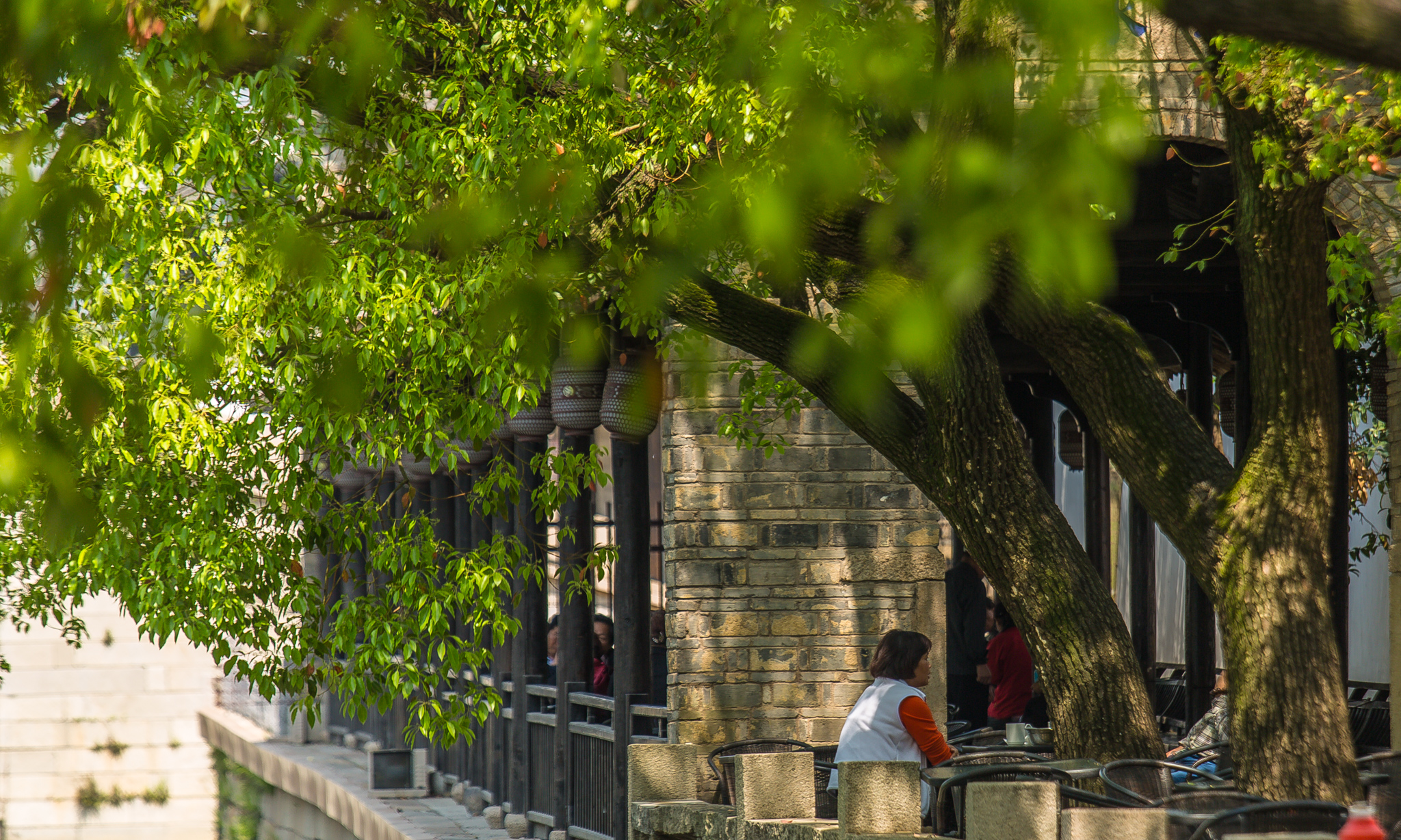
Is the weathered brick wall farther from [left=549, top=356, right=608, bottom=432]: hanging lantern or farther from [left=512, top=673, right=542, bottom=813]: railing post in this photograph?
[left=512, top=673, right=542, bottom=813]: railing post

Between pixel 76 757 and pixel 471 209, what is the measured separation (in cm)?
2995

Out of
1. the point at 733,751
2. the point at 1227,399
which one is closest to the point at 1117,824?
the point at 733,751

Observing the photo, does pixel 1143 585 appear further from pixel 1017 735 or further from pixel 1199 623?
pixel 1017 735

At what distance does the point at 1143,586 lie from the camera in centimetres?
1229

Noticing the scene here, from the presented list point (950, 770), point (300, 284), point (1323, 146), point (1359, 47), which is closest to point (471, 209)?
point (1359, 47)

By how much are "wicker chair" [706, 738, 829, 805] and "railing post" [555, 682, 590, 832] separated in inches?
95.2

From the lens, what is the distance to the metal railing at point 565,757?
971 centimetres

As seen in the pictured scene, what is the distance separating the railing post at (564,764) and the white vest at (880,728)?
391 centimetres

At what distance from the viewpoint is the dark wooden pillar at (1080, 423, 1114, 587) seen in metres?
13.2

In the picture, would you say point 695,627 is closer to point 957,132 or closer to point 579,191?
point 957,132

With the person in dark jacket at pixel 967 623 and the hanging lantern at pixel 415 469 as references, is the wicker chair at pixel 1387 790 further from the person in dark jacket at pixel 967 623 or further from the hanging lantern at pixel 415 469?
the hanging lantern at pixel 415 469

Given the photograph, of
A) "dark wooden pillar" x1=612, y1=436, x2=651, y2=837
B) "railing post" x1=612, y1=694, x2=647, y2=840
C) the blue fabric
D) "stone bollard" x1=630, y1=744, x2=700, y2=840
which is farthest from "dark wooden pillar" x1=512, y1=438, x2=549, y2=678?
the blue fabric

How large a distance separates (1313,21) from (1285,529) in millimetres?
3398

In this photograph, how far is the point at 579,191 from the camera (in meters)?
2.59
